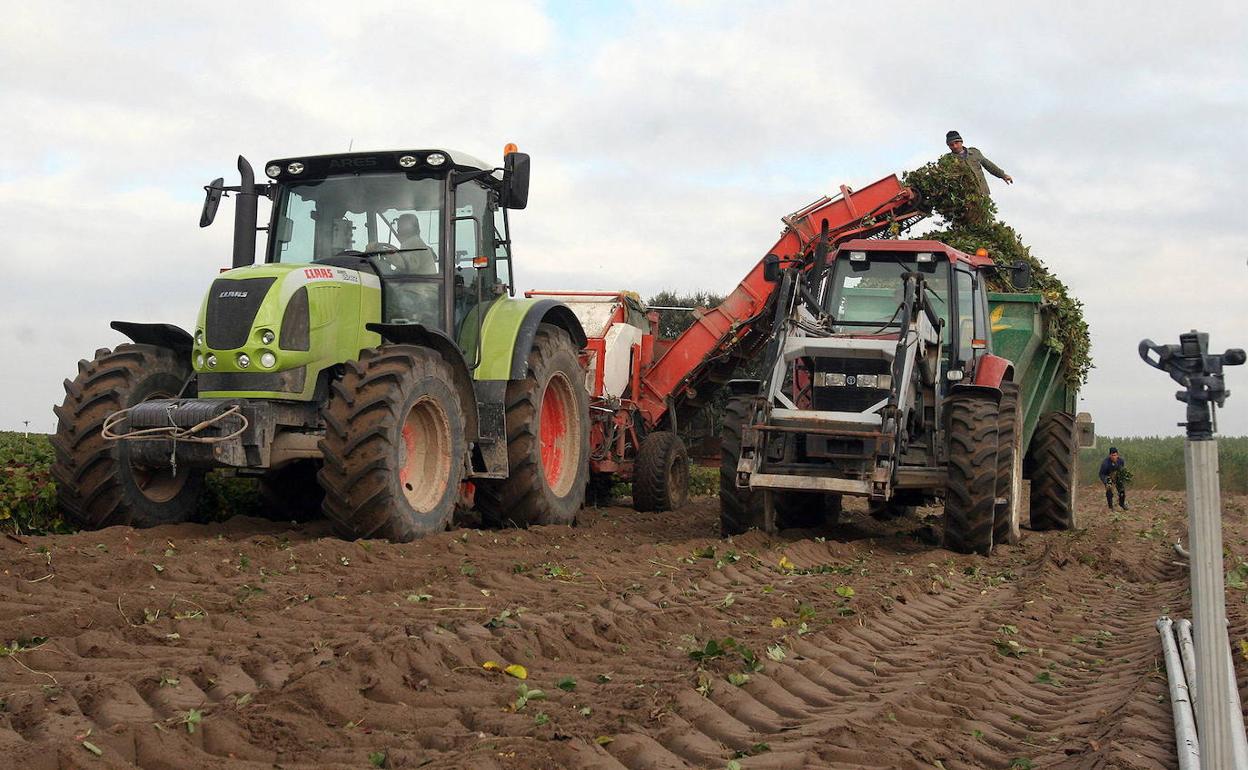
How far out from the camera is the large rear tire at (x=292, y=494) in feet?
31.3

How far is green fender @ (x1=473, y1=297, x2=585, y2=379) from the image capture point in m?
9.33

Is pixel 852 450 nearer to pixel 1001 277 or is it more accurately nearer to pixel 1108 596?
pixel 1108 596

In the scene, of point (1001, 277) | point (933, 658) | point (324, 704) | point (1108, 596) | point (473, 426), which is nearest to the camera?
→ point (324, 704)

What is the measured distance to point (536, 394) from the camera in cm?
954

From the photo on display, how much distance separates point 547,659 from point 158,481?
459 centimetres

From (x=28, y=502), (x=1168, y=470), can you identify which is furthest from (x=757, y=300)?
(x=1168, y=470)

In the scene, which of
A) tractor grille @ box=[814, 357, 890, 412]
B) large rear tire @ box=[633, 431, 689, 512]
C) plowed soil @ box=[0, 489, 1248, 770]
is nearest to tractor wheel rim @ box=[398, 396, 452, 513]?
plowed soil @ box=[0, 489, 1248, 770]

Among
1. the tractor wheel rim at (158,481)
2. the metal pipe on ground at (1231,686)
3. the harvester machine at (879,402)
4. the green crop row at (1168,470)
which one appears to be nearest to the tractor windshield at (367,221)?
the tractor wheel rim at (158,481)

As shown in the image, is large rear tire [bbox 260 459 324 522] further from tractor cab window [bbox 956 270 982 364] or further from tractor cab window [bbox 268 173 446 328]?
tractor cab window [bbox 956 270 982 364]

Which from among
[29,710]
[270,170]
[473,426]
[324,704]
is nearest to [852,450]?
[473,426]

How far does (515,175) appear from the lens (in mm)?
8836

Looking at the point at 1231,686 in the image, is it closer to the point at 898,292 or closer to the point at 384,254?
the point at 898,292

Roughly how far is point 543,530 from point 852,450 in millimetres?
2352

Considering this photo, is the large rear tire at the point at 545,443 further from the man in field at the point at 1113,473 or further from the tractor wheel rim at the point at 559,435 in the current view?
the man in field at the point at 1113,473
